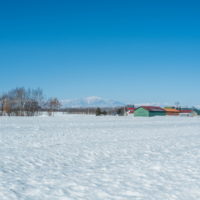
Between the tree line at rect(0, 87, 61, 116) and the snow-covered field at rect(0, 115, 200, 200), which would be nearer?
the snow-covered field at rect(0, 115, 200, 200)

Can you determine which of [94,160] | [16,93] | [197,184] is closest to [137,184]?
[197,184]

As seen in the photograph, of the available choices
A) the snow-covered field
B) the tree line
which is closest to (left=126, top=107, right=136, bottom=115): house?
the tree line

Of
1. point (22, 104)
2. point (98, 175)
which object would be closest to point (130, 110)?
point (22, 104)

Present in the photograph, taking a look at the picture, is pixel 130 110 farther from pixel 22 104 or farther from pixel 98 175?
pixel 98 175

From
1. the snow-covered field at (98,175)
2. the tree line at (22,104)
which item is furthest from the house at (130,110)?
the snow-covered field at (98,175)

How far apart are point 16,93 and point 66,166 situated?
91.1m

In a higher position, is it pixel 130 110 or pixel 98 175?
pixel 130 110

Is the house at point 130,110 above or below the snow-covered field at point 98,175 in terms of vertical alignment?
above

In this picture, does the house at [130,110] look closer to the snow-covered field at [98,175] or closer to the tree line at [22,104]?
the tree line at [22,104]

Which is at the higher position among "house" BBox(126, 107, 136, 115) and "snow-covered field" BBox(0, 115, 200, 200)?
"house" BBox(126, 107, 136, 115)

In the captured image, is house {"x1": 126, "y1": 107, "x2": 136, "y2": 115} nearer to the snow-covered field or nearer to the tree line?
the tree line

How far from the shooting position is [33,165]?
9.17 metres

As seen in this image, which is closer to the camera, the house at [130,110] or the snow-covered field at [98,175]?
the snow-covered field at [98,175]

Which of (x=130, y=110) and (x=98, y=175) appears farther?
(x=130, y=110)
